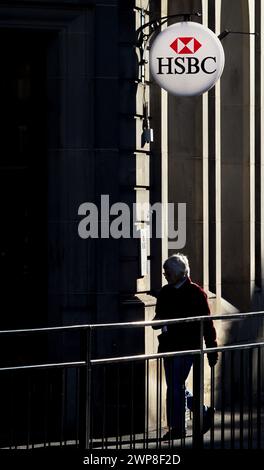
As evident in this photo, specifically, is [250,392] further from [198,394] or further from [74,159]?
[74,159]

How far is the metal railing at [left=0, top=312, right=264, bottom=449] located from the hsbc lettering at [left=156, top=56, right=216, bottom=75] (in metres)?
3.33

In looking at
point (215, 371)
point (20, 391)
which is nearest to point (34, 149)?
point (215, 371)

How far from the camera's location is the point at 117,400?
392 inches

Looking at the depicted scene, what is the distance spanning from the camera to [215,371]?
11.0 metres

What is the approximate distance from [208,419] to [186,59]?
163 inches

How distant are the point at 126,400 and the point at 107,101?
444 cm

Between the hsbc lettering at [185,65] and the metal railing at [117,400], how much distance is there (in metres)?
3.33

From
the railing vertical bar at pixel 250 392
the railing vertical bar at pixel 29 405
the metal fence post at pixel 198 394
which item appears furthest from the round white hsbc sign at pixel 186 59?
the railing vertical bar at pixel 29 405

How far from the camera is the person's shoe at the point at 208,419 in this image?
1073cm

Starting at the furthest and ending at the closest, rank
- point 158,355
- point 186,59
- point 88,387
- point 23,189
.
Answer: point 23,189
point 186,59
point 158,355
point 88,387

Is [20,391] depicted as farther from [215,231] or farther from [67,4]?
[215,231]

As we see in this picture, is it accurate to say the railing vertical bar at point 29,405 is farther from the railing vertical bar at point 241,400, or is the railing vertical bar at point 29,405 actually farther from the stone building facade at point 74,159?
the stone building facade at point 74,159

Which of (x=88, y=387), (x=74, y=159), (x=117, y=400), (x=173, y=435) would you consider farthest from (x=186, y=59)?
(x=88, y=387)

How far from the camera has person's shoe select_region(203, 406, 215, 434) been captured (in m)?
10.7
